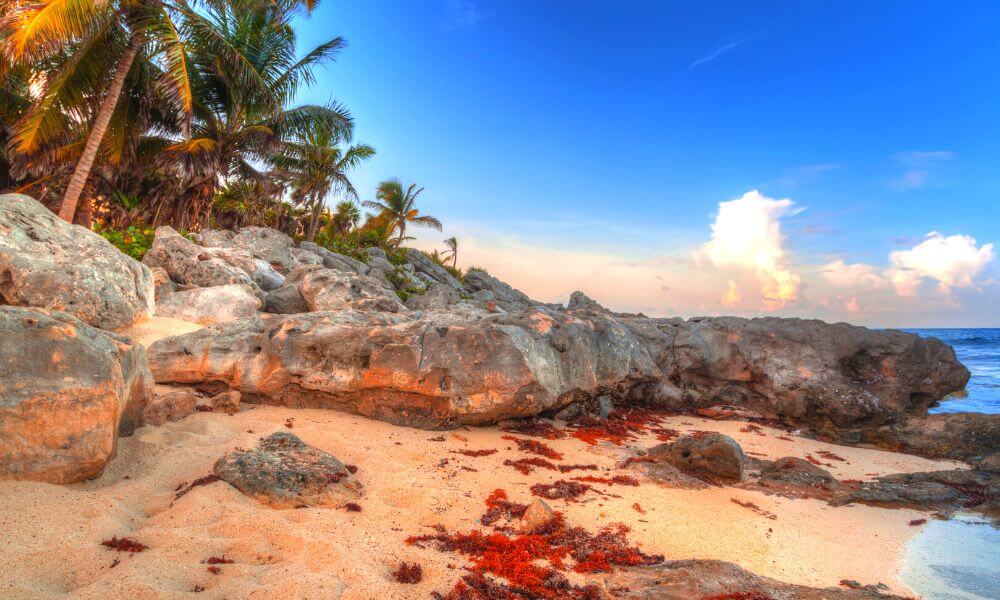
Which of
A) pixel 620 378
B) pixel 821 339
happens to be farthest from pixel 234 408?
pixel 821 339

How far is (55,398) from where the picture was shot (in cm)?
398

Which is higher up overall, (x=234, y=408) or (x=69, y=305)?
(x=69, y=305)

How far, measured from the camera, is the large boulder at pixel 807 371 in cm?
1017

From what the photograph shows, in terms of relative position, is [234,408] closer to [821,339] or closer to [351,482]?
[351,482]

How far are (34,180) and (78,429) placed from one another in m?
27.7

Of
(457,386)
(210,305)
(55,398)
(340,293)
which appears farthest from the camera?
(340,293)

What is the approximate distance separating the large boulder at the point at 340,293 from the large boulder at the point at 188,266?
2.03 metres

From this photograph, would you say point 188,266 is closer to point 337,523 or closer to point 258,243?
point 258,243

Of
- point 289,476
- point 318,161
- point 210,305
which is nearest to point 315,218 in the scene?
point 318,161

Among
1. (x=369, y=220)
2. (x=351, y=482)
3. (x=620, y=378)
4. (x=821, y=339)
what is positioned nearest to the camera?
(x=351, y=482)

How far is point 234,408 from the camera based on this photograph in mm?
6641

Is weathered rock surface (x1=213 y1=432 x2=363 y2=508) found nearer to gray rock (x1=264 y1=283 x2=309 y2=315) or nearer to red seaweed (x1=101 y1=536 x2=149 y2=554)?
red seaweed (x1=101 y1=536 x2=149 y2=554)

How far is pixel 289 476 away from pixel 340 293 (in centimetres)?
838

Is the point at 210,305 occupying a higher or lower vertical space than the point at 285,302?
lower
